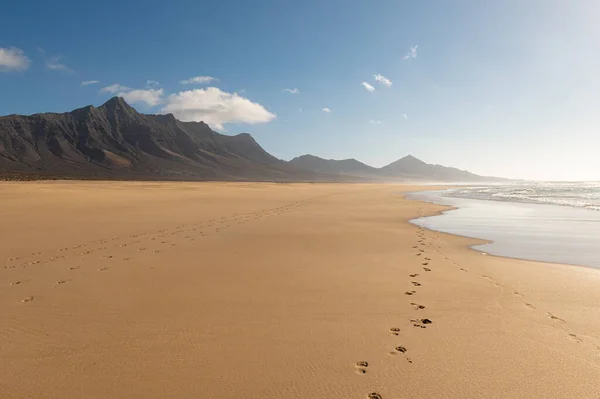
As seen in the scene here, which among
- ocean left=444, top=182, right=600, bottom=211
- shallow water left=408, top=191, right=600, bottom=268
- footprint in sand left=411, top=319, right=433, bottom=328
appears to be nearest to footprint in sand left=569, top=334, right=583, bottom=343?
footprint in sand left=411, top=319, right=433, bottom=328

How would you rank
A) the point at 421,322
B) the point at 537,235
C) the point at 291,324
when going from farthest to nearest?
the point at 537,235 < the point at 421,322 < the point at 291,324

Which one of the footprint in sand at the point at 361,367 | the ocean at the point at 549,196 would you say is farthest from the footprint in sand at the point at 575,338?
the ocean at the point at 549,196

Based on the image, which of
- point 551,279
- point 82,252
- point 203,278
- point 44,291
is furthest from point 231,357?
point 82,252

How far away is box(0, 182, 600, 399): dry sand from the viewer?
3.75m

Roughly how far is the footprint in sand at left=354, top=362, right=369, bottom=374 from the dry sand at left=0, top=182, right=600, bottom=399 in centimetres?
2

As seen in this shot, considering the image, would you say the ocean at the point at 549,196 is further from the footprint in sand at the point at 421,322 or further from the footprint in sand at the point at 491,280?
the footprint in sand at the point at 421,322

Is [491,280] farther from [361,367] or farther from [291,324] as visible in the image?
[361,367]

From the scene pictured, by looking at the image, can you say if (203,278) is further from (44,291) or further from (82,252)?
(82,252)

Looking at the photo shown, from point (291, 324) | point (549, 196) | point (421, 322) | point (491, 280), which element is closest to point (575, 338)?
point (421, 322)

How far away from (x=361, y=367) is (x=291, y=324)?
4.80ft

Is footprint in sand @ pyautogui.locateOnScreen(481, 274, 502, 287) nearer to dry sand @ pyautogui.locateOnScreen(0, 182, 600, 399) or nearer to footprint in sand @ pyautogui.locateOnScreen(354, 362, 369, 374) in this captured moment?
dry sand @ pyautogui.locateOnScreen(0, 182, 600, 399)

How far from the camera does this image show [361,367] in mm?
4059

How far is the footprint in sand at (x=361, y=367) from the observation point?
397cm

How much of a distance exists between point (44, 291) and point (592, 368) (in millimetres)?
8327
